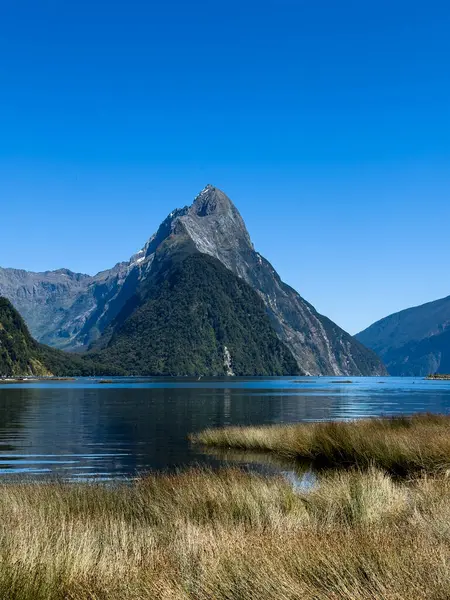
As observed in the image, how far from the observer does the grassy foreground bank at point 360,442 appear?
26422 millimetres

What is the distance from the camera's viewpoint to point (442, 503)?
49.3 ft

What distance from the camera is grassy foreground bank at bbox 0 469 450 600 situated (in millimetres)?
8477

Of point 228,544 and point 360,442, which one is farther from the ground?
point 228,544

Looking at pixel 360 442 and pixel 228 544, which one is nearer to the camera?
pixel 228 544

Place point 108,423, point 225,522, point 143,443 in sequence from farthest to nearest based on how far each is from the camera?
point 108,423, point 143,443, point 225,522

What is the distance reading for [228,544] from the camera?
35.1ft

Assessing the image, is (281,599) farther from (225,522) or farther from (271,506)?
(271,506)

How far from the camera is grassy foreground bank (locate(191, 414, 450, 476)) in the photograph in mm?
26422

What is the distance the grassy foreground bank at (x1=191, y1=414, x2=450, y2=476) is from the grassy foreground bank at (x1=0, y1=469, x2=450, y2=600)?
8119mm

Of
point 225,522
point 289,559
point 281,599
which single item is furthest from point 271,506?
point 281,599

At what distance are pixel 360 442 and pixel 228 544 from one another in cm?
2166

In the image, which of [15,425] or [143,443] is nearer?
[143,443]

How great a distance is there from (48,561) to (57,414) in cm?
6608

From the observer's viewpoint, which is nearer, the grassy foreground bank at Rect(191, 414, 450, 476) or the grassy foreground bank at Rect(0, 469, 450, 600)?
the grassy foreground bank at Rect(0, 469, 450, 600)
